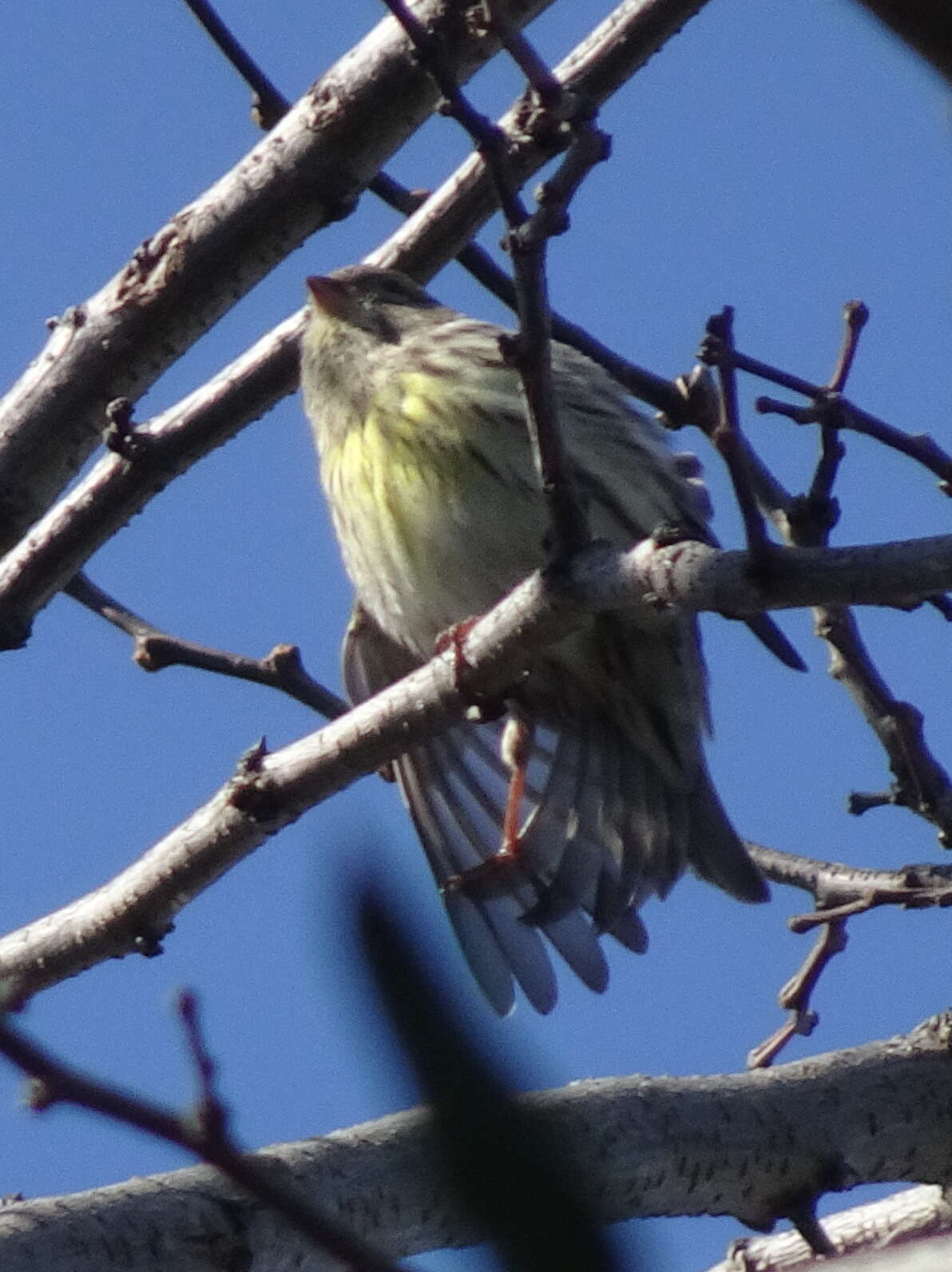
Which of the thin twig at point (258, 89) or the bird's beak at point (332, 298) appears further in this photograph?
the bird's beak at point (332, 298)

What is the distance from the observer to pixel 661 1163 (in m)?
3.02

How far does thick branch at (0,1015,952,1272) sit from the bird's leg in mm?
1401

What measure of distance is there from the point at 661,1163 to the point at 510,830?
1.70m

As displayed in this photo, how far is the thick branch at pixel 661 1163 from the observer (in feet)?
8.13

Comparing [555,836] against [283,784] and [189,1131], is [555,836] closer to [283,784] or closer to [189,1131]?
[283,784]

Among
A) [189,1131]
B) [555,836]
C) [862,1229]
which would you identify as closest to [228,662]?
[555,836]

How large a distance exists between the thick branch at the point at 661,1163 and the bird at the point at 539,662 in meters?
1.18

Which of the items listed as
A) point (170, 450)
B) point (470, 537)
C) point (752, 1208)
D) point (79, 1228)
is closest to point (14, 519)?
point (170, 450)

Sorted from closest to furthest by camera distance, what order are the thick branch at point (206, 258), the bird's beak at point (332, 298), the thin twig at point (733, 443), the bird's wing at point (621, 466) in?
the thin twig at point (733, 443)
the thick branch at point (206, 258)
the bird's wing at point (621, 466)
the bird's beak at point (332, 298)

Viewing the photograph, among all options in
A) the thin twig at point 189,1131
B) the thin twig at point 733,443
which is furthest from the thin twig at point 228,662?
the thin twig at point 189,1131

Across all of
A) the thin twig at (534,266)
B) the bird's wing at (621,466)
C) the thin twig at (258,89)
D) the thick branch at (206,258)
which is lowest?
the thin twig at (534,266)

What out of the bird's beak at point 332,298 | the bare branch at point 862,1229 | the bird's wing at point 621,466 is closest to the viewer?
the bare branch at point 862,1229

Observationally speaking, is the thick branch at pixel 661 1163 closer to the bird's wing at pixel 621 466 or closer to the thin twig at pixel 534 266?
the thin twig at pixel 534 266

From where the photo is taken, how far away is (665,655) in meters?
4.75
